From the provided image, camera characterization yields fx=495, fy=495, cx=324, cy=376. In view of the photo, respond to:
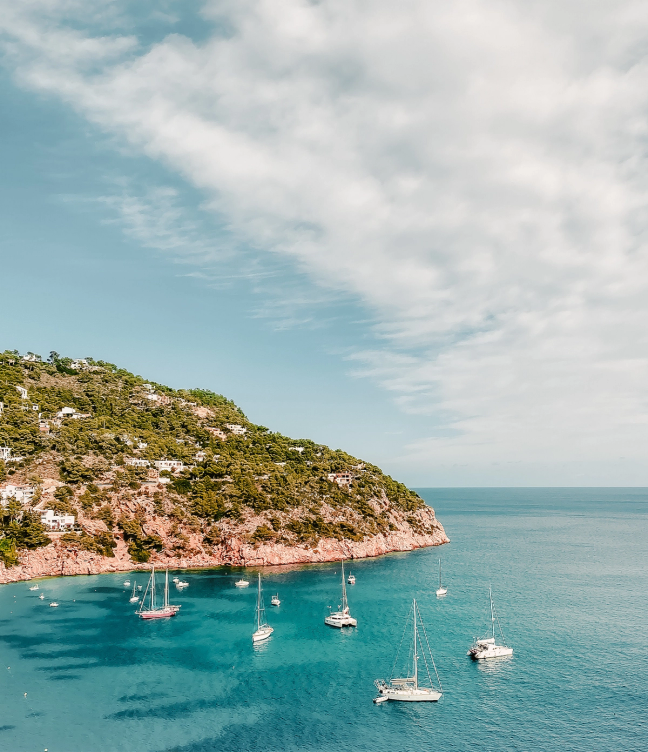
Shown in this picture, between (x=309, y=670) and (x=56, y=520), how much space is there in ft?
226

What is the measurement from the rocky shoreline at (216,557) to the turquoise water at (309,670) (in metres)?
3.90

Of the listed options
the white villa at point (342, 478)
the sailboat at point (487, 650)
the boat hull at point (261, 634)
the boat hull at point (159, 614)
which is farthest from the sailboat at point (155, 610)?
the white villa at point (342, 478)

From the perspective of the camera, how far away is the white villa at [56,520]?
4028 inches

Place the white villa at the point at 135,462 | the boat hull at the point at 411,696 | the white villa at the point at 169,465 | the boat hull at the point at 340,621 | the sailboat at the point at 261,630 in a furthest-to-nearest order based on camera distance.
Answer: the white villa at the point at 169,465 < the white villa at the point at 135,462 < the boat hull at the point at 340,621 < the sailboat at the point at 261,630 < the boat hull at the point at 411,696

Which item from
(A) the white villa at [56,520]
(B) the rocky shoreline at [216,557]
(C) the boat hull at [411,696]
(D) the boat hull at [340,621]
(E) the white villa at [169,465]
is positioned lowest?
(C) the boat hull at [411,696]

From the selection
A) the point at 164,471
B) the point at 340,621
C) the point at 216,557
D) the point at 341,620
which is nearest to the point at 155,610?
the point at 340,621

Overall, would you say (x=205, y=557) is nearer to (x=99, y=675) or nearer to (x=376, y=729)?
(x=99, y=675)

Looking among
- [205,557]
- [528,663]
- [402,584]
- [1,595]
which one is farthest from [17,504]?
[528,663]

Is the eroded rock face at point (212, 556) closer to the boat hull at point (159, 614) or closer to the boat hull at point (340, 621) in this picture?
the boat hull at point (159, 614)

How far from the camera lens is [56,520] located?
103m

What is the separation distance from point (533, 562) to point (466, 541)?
37.5 m

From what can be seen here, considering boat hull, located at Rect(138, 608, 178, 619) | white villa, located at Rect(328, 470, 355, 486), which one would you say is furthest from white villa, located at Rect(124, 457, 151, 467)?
white villa, located at Rect(328, 470, 355, 486)

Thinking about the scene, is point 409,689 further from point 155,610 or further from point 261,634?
point 155,610

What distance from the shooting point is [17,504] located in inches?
4006
